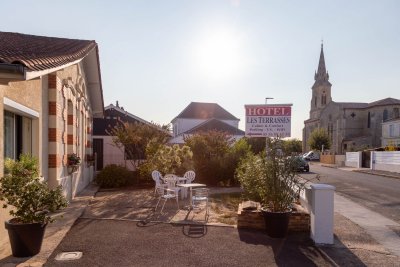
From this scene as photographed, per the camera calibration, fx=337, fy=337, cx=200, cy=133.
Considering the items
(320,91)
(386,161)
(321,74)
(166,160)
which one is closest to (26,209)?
(166,160)

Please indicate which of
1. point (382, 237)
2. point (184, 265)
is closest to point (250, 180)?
point (382, 237)

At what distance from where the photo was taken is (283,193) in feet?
21.2

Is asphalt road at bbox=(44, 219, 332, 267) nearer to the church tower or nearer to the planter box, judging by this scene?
the planter box

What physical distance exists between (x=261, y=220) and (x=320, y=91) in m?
80.3

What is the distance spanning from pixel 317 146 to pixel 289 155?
57.0 meters

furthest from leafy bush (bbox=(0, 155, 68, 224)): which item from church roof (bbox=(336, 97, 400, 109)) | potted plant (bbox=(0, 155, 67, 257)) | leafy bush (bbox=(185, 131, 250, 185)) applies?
church roof (bbox=(336, 97, 400, 109))

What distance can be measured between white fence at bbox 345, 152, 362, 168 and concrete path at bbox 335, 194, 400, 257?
2494 cm

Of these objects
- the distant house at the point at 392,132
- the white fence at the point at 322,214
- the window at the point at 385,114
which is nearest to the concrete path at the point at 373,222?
the white fence at the point at 322,214

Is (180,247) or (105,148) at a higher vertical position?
(105,148)

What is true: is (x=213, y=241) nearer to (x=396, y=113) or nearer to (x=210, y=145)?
(x=210, y=145)

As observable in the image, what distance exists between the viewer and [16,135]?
688 cm

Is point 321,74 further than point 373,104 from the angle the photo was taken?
Yes

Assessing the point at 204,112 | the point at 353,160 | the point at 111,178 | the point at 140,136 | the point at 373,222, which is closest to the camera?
the point at 373,222

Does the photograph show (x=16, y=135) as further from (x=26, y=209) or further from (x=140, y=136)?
(x=140, y=136)
